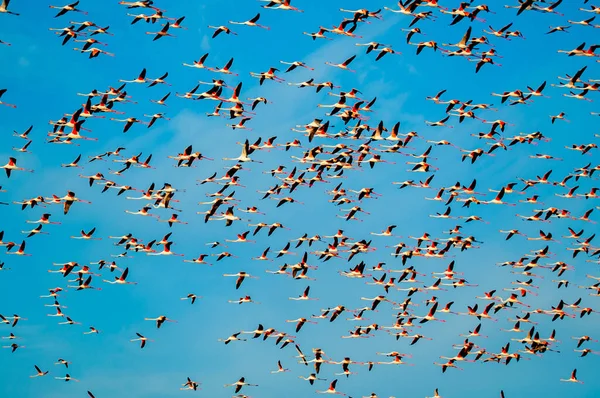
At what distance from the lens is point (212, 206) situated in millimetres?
85625

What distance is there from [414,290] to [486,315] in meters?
6.72

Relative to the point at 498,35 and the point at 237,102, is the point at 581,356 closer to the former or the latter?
the point at 498,35

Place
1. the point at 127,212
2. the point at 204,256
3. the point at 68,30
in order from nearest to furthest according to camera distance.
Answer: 1. the point at 68,30
2. the point at 127,212
3. the point at 204,256

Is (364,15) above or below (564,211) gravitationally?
above

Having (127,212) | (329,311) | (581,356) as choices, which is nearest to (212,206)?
(127,212)

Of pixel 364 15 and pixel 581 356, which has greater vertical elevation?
pixel 364 15

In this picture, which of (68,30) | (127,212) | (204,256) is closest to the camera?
(68,30)

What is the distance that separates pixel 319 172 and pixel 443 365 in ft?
66.5

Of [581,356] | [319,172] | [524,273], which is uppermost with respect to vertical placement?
[319,172]

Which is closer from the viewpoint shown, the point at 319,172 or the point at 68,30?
the point at 68,30

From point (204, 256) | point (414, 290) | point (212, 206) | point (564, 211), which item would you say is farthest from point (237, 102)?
point (564, 211)

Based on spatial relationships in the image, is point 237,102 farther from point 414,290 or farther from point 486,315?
point 486,315

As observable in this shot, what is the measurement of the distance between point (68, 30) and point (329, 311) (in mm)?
32182

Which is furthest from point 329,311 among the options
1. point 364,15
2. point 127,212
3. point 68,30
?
point 68,30
